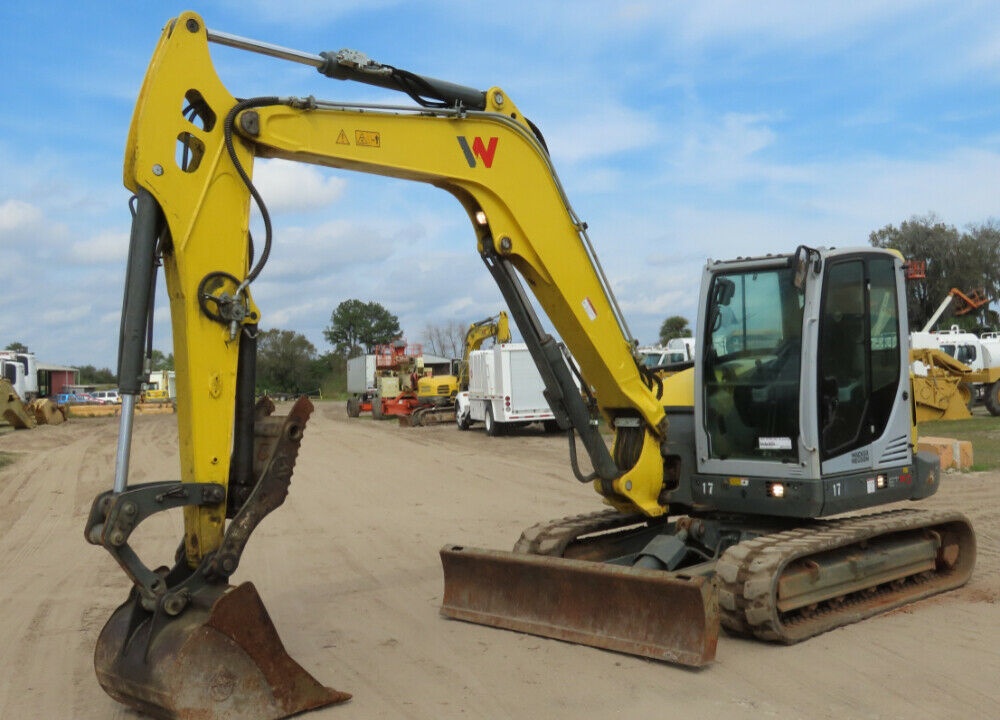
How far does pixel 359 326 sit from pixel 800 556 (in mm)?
101729

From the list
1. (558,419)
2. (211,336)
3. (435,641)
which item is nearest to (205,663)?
(211,336)

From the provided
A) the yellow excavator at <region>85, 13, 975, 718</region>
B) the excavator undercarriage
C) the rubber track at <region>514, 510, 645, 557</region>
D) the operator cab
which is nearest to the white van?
the rubber track at <region>514, 510, 645, 557</region>

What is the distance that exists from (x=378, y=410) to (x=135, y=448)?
13845 mm

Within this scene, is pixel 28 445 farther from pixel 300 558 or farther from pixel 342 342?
pixel 342 342

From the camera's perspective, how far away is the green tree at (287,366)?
84.6 meters

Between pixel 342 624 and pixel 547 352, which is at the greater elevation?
pixel 547 352

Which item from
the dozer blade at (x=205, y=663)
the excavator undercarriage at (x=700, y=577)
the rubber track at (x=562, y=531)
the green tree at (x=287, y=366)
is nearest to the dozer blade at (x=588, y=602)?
the excavator undercarriage at (x=700, y=577)

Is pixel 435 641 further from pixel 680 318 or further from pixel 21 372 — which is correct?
pixel 680 318

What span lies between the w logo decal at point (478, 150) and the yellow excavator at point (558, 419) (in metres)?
0.02

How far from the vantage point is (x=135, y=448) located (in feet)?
81.2

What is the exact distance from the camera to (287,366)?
282 ft

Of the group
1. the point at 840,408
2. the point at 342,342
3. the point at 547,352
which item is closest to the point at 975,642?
the point at 840,408

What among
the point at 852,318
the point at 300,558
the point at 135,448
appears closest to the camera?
the point at 852,318

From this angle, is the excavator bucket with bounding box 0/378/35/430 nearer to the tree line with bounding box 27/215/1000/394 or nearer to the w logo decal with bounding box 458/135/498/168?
the tree line with bounding box 27/215/1000/394
